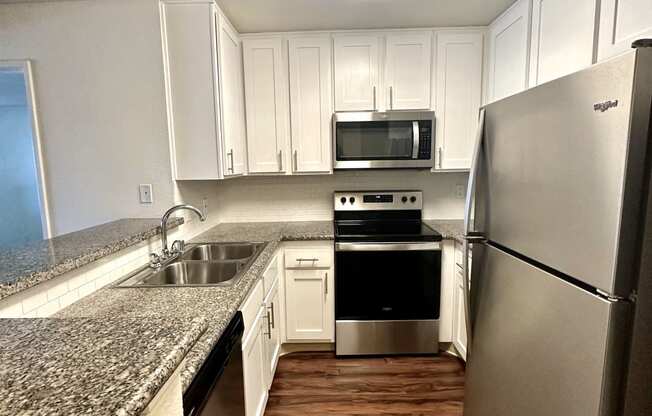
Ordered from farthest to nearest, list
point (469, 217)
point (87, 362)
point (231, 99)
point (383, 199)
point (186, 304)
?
point (383, 199)
point (231, 99)
point (469, 217)
point (186, 304)
point (87, 362)

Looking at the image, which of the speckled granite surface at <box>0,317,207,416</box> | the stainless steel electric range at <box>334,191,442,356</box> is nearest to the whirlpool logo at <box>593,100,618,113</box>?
the speckled granite surface at <box>0,317,207,416</box>

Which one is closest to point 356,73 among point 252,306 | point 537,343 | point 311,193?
point 311,193

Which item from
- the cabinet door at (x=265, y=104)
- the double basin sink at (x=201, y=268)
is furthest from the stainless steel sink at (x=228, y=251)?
the cabinet door at (x=265, y=104)

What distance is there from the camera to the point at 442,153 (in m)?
2.51

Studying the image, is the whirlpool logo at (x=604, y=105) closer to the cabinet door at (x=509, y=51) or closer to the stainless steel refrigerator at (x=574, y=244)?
the stainless steel refrigerator at (x=574, y=244)

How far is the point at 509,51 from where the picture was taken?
2.09m

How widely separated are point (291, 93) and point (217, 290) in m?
1.69

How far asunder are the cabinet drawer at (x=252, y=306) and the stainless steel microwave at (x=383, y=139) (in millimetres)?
1190

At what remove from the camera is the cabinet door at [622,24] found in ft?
3.76

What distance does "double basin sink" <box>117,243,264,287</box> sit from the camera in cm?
149

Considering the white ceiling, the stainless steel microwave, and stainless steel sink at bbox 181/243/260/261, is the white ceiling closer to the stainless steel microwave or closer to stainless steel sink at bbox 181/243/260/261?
the stainless steel microwave

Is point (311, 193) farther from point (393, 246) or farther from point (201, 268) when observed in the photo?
point (201, 268)

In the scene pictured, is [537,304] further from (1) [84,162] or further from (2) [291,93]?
(1) [84,162]

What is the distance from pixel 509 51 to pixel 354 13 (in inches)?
41.1
